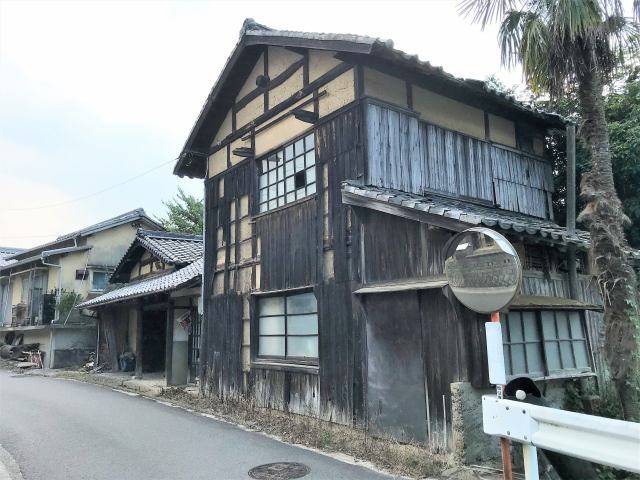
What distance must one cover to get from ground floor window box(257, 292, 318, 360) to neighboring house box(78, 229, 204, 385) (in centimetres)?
372

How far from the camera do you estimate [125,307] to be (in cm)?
2205

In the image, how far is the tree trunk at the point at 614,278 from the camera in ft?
23.1

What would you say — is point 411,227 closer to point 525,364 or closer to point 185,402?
point 525,364

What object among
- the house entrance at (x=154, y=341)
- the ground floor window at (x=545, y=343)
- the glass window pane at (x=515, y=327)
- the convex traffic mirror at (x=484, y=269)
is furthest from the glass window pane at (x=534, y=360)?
the house entrance at (x=154, y=341)

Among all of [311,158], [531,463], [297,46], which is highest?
[297,46]

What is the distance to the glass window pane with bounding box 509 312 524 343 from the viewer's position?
23.5 feet

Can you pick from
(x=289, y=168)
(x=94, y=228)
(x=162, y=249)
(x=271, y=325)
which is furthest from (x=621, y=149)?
(x=94, y=228)

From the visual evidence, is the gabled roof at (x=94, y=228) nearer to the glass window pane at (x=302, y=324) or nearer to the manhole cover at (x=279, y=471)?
the glass window pane at (x=302, y=324)

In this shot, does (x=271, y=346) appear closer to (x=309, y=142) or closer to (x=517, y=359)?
(x=309, y=142)

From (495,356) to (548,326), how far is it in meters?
4.16

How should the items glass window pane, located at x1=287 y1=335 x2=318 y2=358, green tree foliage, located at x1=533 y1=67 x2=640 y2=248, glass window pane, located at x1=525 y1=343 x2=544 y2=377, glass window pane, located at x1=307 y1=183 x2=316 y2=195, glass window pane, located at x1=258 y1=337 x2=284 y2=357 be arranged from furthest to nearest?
green tree foliage, located at x1=533 y1=67 x2=640 y2=248, glass window pane, located at x1=258 y1=337 x2=284 y2=357, glass window pane, located at x1=307 y1=183 x2=316 y2=195, glass window pane, located at x1=287 y1=335 x2=318 y2=358, glass window pane, located at x1=525 y1=343 x2=544 y2=377

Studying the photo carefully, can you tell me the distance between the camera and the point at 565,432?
136 inches

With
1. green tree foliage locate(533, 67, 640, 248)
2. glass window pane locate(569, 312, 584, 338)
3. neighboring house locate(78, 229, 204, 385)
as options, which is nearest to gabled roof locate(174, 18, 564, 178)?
green tree foliage locate(533, 67, 640, 248)

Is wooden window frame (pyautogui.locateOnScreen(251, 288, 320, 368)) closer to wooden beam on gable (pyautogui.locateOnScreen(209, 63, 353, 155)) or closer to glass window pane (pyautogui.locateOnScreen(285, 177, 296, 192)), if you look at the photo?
glass window pane (pyautogui.locateOnScreen(285, 177, 296, 192))
